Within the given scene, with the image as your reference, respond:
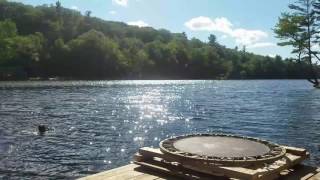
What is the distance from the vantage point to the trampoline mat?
417 inches

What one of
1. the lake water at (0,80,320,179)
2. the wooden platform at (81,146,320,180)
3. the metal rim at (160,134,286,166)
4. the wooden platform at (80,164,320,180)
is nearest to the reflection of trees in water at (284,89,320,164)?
the lake water at (0,80,320,179)

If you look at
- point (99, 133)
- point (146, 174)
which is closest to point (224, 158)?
point (146, 174)

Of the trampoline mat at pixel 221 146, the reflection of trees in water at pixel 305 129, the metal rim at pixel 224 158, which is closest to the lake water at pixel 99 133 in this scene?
the reflection of trees in water at pixel 305 129

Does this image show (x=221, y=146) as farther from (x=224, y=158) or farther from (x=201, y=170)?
(x=201, y=170)

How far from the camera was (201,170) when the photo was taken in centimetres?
983

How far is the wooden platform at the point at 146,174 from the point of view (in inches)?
402

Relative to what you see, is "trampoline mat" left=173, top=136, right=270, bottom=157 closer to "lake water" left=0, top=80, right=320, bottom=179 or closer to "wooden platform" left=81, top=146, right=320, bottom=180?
"wooden platform" left=81, top=146, right=320, bottom=180

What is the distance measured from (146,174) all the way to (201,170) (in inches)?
62.1

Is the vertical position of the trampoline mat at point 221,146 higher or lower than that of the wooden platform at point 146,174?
higher

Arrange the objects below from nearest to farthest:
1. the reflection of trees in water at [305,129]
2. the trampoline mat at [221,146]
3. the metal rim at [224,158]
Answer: the metal rim at [224,158] < the trampoline mat at [221,146] < the reflection of trees in water at [305,129]

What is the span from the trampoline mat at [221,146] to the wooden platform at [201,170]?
0.57m

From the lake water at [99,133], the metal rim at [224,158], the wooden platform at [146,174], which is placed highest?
the metal rim at [224,158]

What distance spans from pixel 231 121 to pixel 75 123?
1674 centimetres

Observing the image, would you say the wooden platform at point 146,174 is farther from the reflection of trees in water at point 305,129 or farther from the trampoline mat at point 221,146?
the reflection of trees in water at point 305,129
